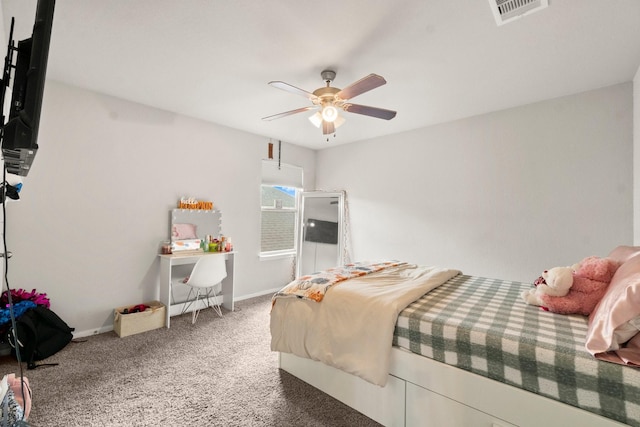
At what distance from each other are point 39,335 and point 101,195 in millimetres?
1394

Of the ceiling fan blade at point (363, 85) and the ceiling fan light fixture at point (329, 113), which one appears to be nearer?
the ceiling fan blade at point (363, 85)

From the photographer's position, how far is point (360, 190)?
468 centimetres

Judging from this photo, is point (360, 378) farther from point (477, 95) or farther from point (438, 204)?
point (477, 95)

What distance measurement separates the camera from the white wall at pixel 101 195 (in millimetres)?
2697

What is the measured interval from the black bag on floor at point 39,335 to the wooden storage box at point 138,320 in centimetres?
38

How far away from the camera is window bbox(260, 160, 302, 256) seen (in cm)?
463

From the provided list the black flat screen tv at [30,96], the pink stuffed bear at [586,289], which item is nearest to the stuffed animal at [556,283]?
the pink stuffed bear at [586,289]

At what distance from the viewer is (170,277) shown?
10.7 feet

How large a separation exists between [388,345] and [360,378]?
0.36 m

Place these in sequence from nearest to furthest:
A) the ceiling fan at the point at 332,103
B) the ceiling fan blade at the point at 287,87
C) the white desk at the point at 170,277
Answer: the ceiling fan blade at the point at 287,87, the ceiling fan at the point at 332,103, the white desk at the point at 170,277

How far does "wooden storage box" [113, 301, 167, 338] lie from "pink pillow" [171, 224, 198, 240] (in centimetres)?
84

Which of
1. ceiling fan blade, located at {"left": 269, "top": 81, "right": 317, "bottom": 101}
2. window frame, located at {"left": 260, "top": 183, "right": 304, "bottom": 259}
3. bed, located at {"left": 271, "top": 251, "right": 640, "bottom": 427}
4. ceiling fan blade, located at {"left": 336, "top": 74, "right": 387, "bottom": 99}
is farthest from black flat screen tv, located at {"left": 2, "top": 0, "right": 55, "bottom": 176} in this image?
window frame, located at {"left": 260, "top": 183, "right": 304, "bottom": 259}

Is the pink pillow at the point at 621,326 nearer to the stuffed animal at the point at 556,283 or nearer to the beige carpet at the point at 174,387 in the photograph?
the stuffed animal at the point at 556,283

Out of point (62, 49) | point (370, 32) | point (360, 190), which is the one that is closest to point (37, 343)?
point (62, 49)
